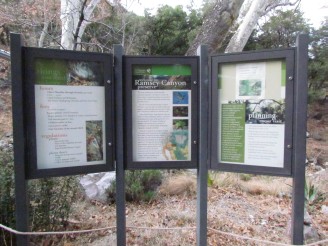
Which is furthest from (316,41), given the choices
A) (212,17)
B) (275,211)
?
(275,211)

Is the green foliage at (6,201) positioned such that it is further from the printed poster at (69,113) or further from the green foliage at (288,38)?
the green foliage at (288,38)

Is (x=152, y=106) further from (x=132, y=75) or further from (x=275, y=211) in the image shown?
(x=275, y=211)

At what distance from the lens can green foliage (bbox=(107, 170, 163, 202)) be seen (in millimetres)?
4531

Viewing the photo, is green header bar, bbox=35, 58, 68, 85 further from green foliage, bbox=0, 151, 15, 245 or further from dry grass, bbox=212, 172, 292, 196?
dry grass, bbox=212, 172, 292, 196

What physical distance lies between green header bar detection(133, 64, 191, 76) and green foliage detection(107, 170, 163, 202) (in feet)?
7.83

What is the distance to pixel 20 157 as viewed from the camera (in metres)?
2.34

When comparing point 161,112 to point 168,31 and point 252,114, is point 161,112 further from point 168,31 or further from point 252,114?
point 168,31

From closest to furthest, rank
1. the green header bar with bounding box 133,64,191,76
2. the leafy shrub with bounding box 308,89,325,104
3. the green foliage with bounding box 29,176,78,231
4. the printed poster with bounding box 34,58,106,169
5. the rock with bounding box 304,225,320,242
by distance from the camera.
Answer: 1. the printed poster with bounding box 34,58,106,169
2. the green header bar with bounding box 133,64,191,76
3. the green foliage with bounding box 29,176,78,231
4. the rock with bounding box 304,225,320,242
5. the leafy shrub with bounding box 308,89,325,104

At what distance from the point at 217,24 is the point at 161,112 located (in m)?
4.76

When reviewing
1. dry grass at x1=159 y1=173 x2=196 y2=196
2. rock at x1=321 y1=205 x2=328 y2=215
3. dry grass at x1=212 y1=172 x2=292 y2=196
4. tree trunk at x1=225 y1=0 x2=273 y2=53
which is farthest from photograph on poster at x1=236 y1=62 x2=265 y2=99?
tree trunk at x1=225 y1=0 x2=273 y2=53

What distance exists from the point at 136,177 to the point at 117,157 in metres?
2.17

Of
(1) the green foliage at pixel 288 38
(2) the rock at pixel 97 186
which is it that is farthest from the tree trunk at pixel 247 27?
(1) the green foliage at pixel 288 38

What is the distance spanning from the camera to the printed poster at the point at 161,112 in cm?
265

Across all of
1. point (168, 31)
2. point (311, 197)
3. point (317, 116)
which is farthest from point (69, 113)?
point (317, 116)
